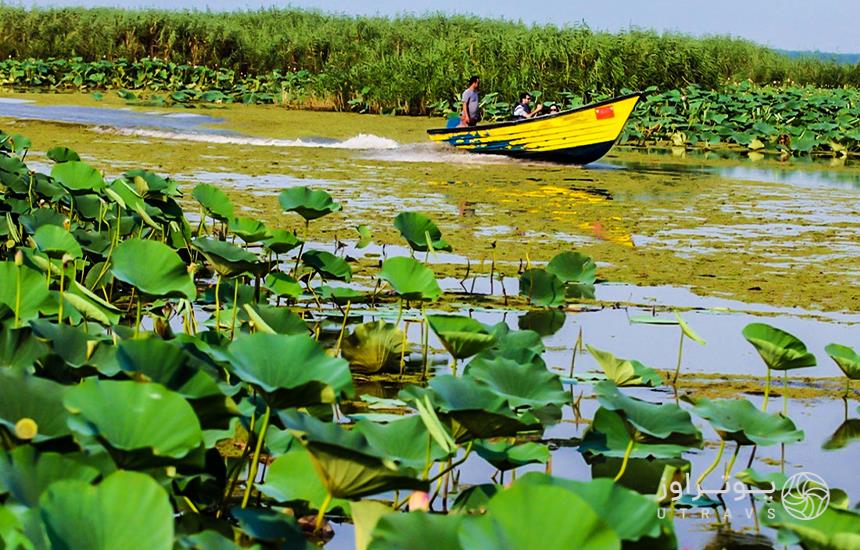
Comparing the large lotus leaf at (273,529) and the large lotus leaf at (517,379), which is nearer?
the large lotus leaf at (273,529)

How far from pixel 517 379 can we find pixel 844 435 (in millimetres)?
1528

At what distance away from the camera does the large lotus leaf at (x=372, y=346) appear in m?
4.58

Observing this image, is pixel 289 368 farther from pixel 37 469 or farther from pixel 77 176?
pixel 77 176

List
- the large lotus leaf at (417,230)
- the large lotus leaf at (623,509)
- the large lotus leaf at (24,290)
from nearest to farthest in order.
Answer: the large lotus leaf at (623,509)
the large lotus leaf at (24,290)
the large lotus leaf at (417,230)

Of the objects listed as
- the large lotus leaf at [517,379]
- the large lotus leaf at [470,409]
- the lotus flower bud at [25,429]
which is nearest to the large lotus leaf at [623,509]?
the large lotus leaf at [470,409]

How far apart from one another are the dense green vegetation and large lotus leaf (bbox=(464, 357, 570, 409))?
17.5m

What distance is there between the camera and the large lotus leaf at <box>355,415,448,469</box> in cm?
261

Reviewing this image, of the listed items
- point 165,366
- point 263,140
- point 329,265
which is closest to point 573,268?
point 329,265

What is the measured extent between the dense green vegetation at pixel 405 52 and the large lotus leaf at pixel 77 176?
15454 mm

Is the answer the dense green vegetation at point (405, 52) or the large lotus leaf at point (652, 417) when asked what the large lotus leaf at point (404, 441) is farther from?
the dense green vegetation at point (405, 52)

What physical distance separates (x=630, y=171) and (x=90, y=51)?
62.8 feet

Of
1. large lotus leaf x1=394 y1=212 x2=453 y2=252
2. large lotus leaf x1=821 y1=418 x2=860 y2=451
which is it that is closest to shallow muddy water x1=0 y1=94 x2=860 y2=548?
large lotus leaf x1=821 y1=418 x2=860 y2=451

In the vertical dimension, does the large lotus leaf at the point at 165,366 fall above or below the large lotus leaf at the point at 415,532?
above

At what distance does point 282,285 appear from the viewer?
461 centimetres
